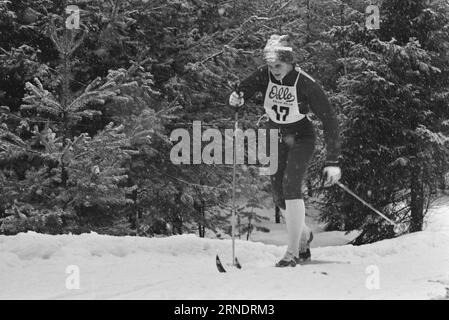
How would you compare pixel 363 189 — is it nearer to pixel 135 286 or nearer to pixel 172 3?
pixel 172 3

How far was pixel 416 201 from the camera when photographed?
12211mm

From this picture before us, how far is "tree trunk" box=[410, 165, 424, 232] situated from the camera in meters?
11.8

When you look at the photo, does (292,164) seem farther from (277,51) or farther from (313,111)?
(277,51)

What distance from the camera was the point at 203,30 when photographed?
45.7 feet

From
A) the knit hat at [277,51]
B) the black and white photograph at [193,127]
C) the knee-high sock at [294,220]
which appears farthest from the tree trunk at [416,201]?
the knit hat at [277,51]

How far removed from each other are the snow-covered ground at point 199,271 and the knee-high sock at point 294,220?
247 mm

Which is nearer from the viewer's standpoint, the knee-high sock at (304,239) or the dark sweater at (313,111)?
the dark sweater at (313,111)

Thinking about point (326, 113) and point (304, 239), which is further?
point (304, 239)

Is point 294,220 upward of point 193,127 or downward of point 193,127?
downward

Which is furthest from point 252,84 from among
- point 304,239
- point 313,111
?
point 304,239

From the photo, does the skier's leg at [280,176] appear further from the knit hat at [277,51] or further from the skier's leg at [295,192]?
the knit hat at [277,51]

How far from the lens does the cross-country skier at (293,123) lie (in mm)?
5051

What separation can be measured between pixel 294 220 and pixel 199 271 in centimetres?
103
